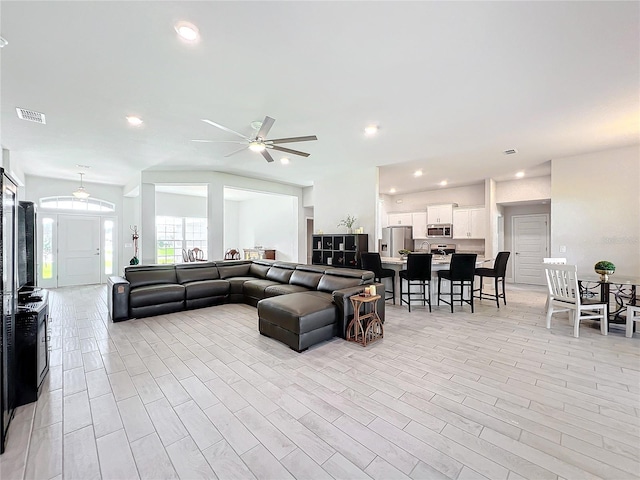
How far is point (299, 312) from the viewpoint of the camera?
10.5 feet

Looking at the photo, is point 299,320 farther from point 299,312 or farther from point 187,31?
point 187,31

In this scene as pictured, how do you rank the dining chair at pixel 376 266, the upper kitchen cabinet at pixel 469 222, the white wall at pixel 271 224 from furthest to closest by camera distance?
the white wall at pixel 271 224 → the upper kitchen cabinet at pixel 469 222 → the dining chair at pixel 376 266

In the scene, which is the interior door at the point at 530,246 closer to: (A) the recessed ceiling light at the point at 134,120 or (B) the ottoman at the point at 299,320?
(B) the ottoman at the point at 299,320

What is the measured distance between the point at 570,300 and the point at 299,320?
393 cm

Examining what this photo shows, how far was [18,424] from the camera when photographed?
1.97m

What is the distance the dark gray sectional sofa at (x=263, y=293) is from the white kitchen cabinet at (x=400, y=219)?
4.94 m

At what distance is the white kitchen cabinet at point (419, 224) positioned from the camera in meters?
8.73

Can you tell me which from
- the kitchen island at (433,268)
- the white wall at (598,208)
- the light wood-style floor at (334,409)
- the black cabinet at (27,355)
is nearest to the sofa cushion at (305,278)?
the light wood-style floor at (334,409)

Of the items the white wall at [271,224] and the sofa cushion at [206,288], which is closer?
the sofa cushion at [206,288]

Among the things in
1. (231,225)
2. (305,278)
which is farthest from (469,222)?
(231,225)

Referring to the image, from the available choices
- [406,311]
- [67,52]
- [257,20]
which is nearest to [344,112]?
[257,20]

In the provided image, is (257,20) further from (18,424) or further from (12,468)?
(18,424)

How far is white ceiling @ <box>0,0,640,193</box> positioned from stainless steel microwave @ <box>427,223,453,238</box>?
11.4 ft

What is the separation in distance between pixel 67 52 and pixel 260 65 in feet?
5.44
